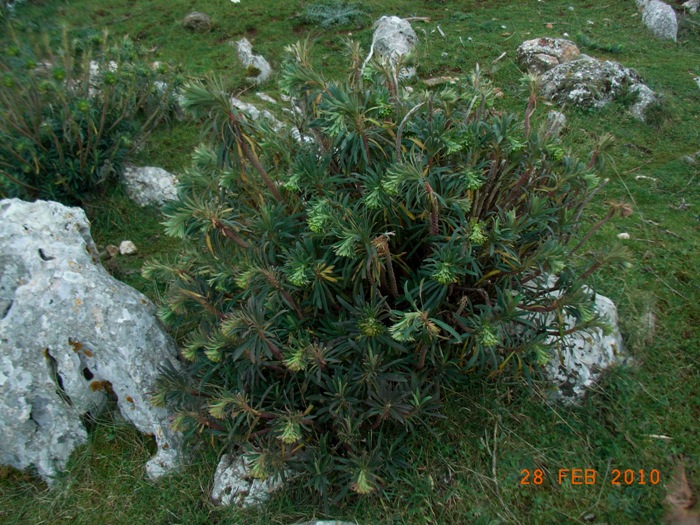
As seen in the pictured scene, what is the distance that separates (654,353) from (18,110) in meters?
5.59

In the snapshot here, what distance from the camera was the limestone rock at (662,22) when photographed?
956 cm

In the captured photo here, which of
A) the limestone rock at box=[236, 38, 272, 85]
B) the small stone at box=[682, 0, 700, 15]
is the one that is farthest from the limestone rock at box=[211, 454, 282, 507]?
the small stone at box=[682, 0, 700, 15]

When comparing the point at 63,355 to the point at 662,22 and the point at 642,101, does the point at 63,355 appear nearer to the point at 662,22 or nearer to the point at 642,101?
the point at 642,101

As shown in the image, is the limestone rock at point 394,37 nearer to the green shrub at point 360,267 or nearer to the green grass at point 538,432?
the green grass at point 538,432

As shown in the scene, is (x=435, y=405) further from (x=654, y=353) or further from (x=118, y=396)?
(x=118, y=396)

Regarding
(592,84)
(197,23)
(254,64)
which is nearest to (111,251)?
(254,64)

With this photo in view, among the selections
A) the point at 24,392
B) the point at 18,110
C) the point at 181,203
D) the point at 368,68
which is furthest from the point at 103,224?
the point at 368,68

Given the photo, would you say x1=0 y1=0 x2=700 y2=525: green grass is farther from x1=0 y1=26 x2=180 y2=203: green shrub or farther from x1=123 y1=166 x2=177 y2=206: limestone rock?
x1=0 y1=26 x2=180 y2=203: green shrub

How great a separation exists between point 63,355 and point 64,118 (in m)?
2.56

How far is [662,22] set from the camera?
31.4ft

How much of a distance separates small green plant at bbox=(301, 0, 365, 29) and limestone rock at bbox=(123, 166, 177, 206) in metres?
4.92

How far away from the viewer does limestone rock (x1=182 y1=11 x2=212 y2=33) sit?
9164 millimetres

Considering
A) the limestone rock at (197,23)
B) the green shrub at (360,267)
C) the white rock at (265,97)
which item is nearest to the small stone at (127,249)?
the green shrub at (360,267)

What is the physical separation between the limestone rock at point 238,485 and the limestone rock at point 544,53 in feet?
21.6
